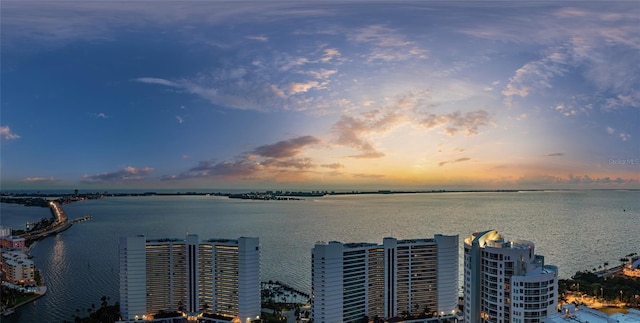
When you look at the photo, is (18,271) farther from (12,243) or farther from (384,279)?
(384,279)

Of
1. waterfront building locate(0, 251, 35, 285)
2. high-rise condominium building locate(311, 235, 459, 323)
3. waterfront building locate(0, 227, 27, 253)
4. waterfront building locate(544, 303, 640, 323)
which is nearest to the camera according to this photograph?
waterfront building locate(544, 303, 640, 323)

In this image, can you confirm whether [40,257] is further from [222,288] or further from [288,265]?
[222,288]

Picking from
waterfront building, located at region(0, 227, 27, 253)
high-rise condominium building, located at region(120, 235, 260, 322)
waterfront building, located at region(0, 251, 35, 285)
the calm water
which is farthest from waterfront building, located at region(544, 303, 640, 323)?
waterfront building, located at region(0, 227, 27, 253)

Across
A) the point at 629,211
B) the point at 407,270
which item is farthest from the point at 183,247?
the point at 629,211

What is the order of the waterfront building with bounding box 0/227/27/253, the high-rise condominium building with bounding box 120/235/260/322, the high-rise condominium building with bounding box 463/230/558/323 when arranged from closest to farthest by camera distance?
the high-rise condominium building with bounding box 463/230/558/323 → the high-rise condominium building with bounding box 120/235/260/322 → the waterfront building with bounding box 0/227/27/253

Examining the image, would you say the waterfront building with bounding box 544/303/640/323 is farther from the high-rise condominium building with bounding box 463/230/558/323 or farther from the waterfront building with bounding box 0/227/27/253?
→ the waterfront building with bounding box 0/227/27/253

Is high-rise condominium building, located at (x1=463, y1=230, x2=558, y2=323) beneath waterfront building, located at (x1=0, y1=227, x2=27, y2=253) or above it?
above

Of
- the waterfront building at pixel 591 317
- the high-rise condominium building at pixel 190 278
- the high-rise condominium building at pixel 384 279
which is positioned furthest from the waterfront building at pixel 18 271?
the waterfront building at pixel 591 317
